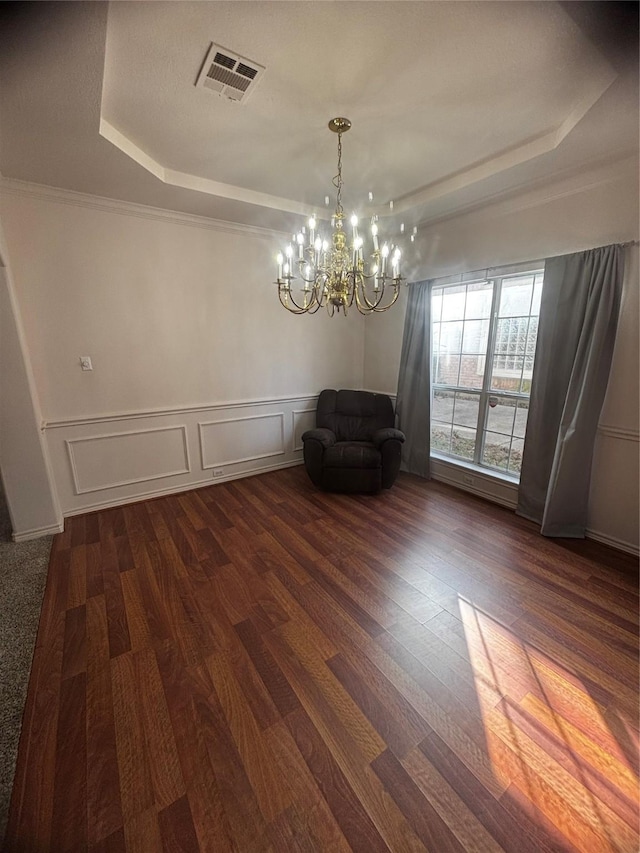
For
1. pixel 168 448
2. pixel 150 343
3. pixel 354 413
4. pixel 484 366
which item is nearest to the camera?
pixel 150 343

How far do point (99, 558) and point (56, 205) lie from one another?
2.76m

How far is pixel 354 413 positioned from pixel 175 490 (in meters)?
2.20

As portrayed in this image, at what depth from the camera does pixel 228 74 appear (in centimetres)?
161

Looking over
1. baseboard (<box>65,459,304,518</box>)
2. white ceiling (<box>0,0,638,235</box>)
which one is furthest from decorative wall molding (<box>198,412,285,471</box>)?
white ceiling (<box>0,0,638,235</box>)

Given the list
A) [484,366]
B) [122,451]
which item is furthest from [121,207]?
[484,366]

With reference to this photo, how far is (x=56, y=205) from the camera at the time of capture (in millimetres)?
2607

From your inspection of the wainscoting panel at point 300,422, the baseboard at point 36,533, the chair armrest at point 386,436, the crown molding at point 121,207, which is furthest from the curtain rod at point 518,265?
the baseboard at point 36,533

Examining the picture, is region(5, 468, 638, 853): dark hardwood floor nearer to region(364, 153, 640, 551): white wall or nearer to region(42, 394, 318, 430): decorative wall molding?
region(364, 153, 640, 551): white wall

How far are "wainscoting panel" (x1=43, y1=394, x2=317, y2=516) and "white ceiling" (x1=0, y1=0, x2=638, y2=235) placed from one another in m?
1.94

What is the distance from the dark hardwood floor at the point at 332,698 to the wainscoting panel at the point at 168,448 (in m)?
0.60

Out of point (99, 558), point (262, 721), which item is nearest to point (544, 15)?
point (262, 721)

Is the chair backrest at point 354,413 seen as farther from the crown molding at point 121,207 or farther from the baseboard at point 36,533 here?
the baseboard at point 36,533

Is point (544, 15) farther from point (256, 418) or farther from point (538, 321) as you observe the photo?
point (256, 418)

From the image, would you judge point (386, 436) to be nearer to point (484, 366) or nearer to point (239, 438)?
point (484, 366)
